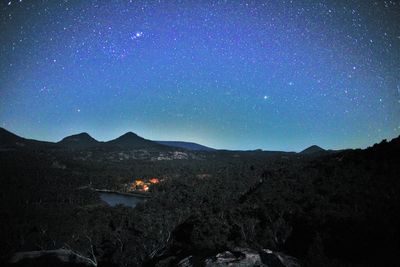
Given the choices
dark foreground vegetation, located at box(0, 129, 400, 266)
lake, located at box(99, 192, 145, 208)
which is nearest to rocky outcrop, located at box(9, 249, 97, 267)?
dark foreground vegetation, located at box(0, 129, 400, 266)

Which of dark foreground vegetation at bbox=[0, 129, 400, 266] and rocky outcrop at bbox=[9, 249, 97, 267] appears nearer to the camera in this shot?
dark foreground vegetation at bbox=[0, 129, 400, 266]

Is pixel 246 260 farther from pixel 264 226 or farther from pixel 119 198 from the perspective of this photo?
pixel 119 198

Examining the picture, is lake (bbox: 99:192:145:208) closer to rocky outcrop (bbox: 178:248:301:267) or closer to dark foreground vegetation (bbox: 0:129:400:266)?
dark foreground vegetation (bbox: 0:129:400:266)

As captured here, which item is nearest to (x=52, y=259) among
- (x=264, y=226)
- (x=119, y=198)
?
(x=264, y=226)

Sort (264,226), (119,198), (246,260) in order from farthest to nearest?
(119,198), (264,226), (246,260)

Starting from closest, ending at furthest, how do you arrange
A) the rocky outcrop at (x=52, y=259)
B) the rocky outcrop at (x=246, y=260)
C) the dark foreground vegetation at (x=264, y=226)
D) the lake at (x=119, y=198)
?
1. the rocky outcrop at (x=246, y=260)
2. the dark foreground vegetation at (x=264, y=226)
3. the rocky outcrop at (x=52, y=259)
4. the lake at (x=119, y=198)

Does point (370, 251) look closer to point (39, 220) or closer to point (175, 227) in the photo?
point (175, 227)

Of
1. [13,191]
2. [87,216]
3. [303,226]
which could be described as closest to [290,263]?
[303,226]

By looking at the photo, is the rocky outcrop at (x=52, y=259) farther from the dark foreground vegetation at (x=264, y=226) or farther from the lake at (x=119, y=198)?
the lake at (x=119, y=198)

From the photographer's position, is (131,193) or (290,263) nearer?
(290,263)

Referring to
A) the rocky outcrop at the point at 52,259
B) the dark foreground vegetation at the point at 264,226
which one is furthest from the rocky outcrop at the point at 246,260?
the rocky outcrop at the point at 52,259

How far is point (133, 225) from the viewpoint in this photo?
194 ft

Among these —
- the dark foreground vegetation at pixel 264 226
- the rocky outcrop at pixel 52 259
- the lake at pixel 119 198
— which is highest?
the dark foreground vegetation at pixel 264 226

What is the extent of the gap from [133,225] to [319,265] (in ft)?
163
